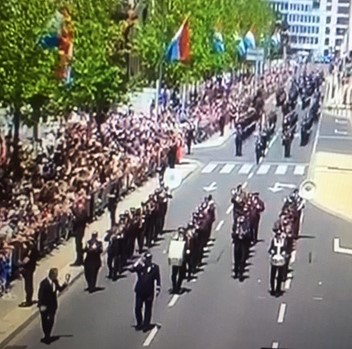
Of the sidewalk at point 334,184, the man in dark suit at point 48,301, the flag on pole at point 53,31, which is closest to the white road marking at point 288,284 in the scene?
the sidewalk at point 334,184

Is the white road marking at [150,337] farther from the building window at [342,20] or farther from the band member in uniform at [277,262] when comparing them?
the building window at [342,20]

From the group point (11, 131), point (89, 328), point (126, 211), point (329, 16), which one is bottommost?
point (89, 328)

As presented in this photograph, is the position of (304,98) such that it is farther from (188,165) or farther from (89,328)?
(89,328)

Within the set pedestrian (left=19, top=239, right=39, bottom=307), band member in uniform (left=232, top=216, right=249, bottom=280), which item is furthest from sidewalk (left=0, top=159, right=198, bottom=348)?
band member in uniform (left=232, top=216, right=249, bottom=280)

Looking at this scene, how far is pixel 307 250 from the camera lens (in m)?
4.94

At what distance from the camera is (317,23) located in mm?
5188

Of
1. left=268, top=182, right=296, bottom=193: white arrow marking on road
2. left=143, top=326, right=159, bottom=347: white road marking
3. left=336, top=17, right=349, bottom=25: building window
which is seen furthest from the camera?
left=336, top=17, right=349, bottom=25: building window

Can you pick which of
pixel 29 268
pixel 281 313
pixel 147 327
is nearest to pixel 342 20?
pixel 281 313

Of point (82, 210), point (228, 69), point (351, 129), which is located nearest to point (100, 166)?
point (82, 210)

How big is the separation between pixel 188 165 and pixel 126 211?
1.01 ft

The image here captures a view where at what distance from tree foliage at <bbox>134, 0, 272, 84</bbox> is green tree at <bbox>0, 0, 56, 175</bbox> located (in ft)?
1.28

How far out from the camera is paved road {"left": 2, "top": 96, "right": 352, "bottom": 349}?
479 cm

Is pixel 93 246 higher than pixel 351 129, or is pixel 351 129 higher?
pixel 351 129

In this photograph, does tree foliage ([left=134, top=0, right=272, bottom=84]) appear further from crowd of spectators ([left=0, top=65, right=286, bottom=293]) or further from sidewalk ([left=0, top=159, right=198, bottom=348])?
sidewalk ([left=0, top=159, right=198, bottom=348])
